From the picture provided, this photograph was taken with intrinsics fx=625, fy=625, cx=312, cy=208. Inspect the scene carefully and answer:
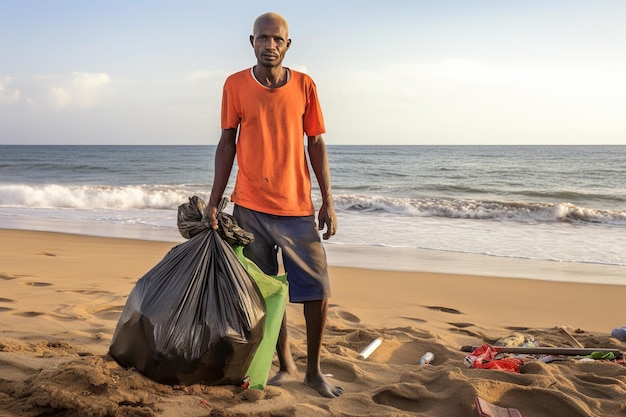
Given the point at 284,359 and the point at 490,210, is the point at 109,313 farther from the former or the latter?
the point at 490,210

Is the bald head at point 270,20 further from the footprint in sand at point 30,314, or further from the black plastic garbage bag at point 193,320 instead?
the footprint in sand at point 30,314

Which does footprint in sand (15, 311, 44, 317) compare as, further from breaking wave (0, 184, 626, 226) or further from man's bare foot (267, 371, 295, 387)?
breaking wave (0, 184, 626, 226)

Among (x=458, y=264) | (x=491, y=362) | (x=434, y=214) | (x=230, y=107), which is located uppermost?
(x=230, y=107)

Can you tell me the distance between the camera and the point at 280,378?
3.00 m

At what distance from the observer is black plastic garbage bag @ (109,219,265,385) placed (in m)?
2.36

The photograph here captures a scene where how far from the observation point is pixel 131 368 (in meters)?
2.49

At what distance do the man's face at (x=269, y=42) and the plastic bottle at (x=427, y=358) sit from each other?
6.12 feet

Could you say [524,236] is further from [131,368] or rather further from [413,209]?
[131,368]

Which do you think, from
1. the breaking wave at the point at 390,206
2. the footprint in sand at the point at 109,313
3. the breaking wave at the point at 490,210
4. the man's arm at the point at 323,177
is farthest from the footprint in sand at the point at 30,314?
the breaking wave at the point at 490,210

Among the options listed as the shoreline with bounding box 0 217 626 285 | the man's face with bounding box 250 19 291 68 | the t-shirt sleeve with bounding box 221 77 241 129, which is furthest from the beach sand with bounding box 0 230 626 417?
the man's face with bounding box 250 19 291 68

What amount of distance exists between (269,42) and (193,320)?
1.25m

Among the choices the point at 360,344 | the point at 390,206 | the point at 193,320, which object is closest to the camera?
the point at 193,320

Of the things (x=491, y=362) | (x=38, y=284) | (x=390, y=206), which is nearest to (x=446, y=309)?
(x=491, y=362)

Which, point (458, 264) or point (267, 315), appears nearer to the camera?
point (267, 315)
